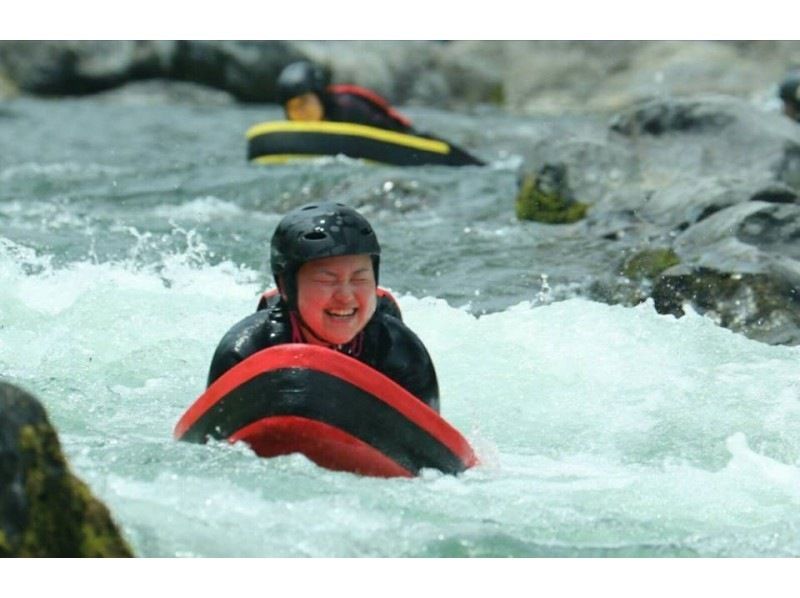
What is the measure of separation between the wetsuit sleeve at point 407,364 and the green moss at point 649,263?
12.9 ft

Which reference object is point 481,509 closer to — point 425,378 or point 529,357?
point 425,378

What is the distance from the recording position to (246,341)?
19.6 feet

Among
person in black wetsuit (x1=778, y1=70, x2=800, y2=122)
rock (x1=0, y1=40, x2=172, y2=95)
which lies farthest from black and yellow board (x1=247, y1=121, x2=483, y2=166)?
rock (x1=0, y1=40, x2=172, y2=95)

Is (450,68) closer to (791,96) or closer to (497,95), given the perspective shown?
(497,95)

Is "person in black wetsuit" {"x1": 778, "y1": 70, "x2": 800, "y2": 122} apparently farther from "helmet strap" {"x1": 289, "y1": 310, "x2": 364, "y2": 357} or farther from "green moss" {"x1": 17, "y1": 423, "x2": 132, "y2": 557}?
"green moss" {"x1": 17, "y1": 423, "x2": 132, "y2": 557}

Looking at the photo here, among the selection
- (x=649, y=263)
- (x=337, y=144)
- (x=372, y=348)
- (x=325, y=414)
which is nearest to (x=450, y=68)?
(x=337, y=144)

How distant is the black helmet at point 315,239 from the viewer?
581 centimetres

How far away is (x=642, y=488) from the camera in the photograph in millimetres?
6051

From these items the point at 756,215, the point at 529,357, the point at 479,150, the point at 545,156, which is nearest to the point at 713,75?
the point at 479,150

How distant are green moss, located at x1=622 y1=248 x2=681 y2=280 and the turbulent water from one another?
318 millimetres

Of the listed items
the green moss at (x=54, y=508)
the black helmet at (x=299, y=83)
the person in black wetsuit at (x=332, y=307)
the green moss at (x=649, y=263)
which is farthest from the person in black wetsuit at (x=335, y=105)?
the green moss at (x=54, y=508)

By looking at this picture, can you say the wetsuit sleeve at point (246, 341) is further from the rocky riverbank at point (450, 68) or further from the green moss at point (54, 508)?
the rocky riverbank at point (450, 68)

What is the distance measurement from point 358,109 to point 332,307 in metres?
9.89

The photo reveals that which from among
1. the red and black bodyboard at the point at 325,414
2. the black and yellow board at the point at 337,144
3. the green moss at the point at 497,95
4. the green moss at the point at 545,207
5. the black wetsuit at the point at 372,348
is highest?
the green moss at the point at 497,95
